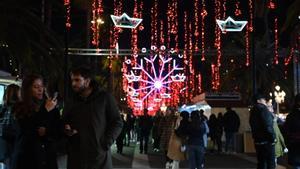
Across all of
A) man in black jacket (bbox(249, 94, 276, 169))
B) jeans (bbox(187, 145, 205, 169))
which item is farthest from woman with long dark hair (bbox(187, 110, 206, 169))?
man in black jacket (bbox(249, 94, 276, 169))

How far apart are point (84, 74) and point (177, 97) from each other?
269ft

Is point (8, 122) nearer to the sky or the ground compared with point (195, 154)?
nearer to the sky

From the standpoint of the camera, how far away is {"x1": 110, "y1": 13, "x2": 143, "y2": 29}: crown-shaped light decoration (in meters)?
22.7

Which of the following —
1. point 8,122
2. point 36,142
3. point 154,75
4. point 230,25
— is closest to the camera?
point 36,142

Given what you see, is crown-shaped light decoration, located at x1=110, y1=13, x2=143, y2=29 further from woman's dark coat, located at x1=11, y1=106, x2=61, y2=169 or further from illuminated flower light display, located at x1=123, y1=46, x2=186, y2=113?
woman's dark coat, located at x1=11, y1=106, x2=61, y2=169

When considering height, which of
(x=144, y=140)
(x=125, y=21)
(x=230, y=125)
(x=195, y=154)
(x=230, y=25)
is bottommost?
(x=144, y=140)

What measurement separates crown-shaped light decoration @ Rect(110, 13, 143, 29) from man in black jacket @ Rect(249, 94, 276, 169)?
40.7ft

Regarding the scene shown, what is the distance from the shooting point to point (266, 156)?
1080 centimetres

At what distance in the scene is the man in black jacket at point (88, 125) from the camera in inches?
215

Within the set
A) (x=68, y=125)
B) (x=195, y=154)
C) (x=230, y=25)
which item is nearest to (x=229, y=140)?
(x=230, y=25)

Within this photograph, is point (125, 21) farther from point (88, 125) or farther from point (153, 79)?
point (153, 79)

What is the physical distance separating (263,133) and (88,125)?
5.82m

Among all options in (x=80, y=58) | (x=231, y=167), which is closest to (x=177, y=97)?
(x=80, y=58)

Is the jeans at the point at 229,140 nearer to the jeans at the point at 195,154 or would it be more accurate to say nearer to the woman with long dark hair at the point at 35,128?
the jeans at the point at 195,154
